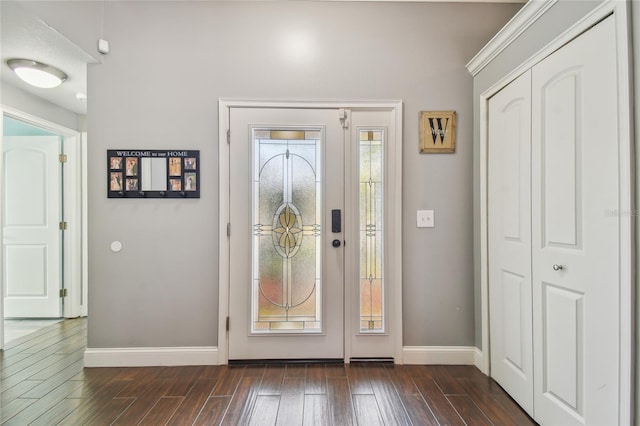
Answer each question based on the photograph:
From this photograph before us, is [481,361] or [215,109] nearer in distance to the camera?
[481,361]

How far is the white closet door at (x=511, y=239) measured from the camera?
73.4 inches

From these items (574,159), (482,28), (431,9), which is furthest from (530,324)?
(431,9)

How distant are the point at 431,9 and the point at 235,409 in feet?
10.5

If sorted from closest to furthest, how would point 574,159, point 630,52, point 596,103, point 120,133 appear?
point 630,52
point 596,103
point 574,159
point 120,133

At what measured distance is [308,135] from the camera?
2.49 m

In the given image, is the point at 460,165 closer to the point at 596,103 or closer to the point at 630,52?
the point at 596,103

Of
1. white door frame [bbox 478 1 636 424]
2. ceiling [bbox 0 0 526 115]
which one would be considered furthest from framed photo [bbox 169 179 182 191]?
white door frame [bbox 478 1 636 424]

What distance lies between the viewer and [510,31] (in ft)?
6.41

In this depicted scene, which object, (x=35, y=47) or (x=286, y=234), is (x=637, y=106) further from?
(x=35, y=47)

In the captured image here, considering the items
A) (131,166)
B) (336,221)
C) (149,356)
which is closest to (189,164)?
(131,166)

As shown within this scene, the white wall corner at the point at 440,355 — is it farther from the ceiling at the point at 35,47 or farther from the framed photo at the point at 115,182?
the ceiling at the point at 35,47

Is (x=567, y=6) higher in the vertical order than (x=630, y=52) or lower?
higher

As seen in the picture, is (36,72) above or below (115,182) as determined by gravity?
above

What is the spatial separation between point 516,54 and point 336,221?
1.62m
